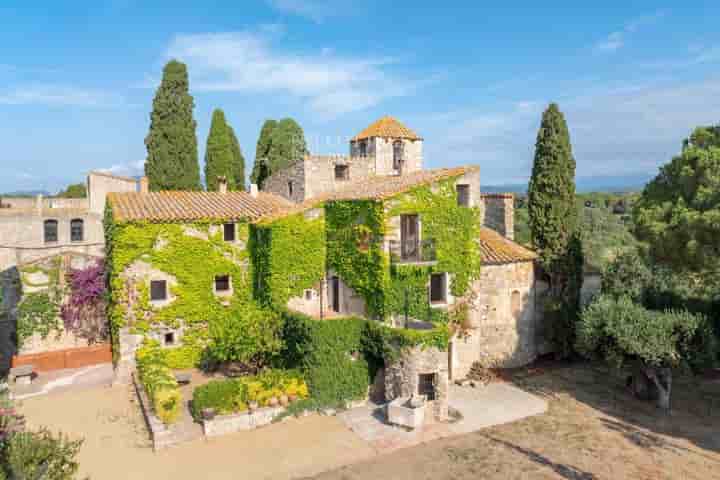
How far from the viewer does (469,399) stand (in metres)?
21.6

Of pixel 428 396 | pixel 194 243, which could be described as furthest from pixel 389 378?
pixel 194 243

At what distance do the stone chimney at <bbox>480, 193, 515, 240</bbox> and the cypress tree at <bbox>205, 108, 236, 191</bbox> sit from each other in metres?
23.0

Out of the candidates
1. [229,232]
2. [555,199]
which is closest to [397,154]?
[555,199]

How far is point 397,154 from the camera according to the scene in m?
33.1

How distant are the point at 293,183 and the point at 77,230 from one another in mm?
16885

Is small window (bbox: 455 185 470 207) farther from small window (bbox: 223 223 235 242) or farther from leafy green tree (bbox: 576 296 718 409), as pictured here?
small window (bbox: 223 223 235 242)

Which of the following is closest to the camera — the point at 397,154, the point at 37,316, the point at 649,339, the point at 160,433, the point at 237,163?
the point at 160,433

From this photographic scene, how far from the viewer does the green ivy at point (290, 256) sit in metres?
23.5

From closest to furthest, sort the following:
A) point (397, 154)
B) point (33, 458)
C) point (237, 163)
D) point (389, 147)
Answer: point (33, 458) → point (389, 147) → point (397, 154) → point (237, 163)

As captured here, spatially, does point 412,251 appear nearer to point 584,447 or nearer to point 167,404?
point 584,447

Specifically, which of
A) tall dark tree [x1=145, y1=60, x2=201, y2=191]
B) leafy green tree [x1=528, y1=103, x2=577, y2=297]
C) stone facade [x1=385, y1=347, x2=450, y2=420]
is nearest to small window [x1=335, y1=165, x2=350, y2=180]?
leafy green tree [x1=528, y1=103, x2=577, y2=297]

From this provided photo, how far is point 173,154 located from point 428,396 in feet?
84.4

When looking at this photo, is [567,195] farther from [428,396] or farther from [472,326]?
[428,396]

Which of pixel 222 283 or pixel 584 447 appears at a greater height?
pixel 222 283
